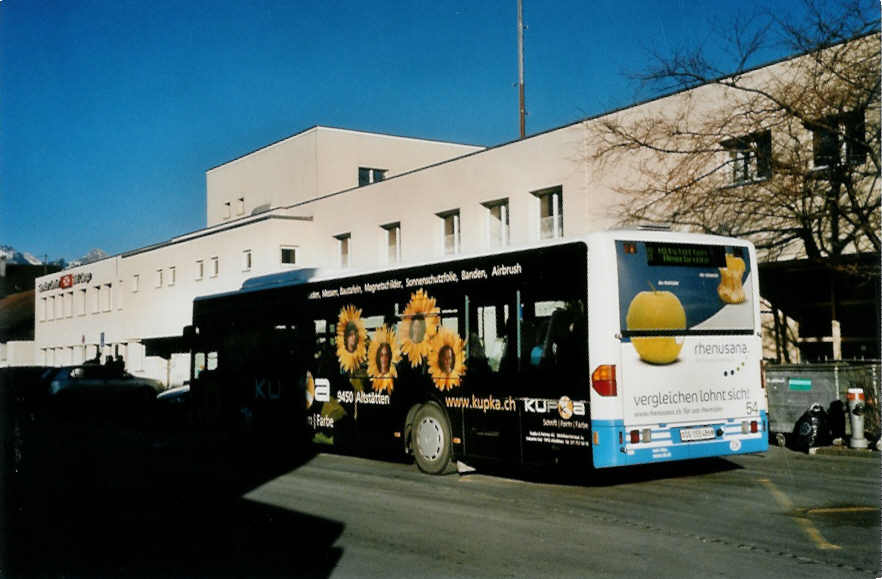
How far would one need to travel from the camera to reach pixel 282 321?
16.8m

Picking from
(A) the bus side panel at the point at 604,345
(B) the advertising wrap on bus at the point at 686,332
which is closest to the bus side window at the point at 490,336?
(A) the bus side panel at the point at 604,345

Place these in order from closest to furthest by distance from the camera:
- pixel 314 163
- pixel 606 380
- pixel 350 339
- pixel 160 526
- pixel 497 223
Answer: pixel 160 526
pixel 606 380
pixel 350 339
pixel 497 223
pixel 314 163

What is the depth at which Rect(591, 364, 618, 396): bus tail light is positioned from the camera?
404 inches

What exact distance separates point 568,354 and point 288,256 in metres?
27.1

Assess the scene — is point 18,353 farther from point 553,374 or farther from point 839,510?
point 839,510

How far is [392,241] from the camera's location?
3123 cm

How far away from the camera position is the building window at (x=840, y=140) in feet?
54.7

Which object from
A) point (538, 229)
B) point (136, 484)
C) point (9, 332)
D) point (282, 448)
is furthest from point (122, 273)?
point (136, 484)

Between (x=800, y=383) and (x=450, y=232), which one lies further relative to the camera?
(x=450, y=232)

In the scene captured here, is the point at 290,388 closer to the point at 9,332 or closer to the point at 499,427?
the point at 499,427

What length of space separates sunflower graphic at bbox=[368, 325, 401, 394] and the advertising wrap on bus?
420 centimetres

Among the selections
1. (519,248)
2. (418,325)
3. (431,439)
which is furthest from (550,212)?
(519,248)

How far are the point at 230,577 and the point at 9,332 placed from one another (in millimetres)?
74869

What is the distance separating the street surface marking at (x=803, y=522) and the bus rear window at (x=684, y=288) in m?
1.93
